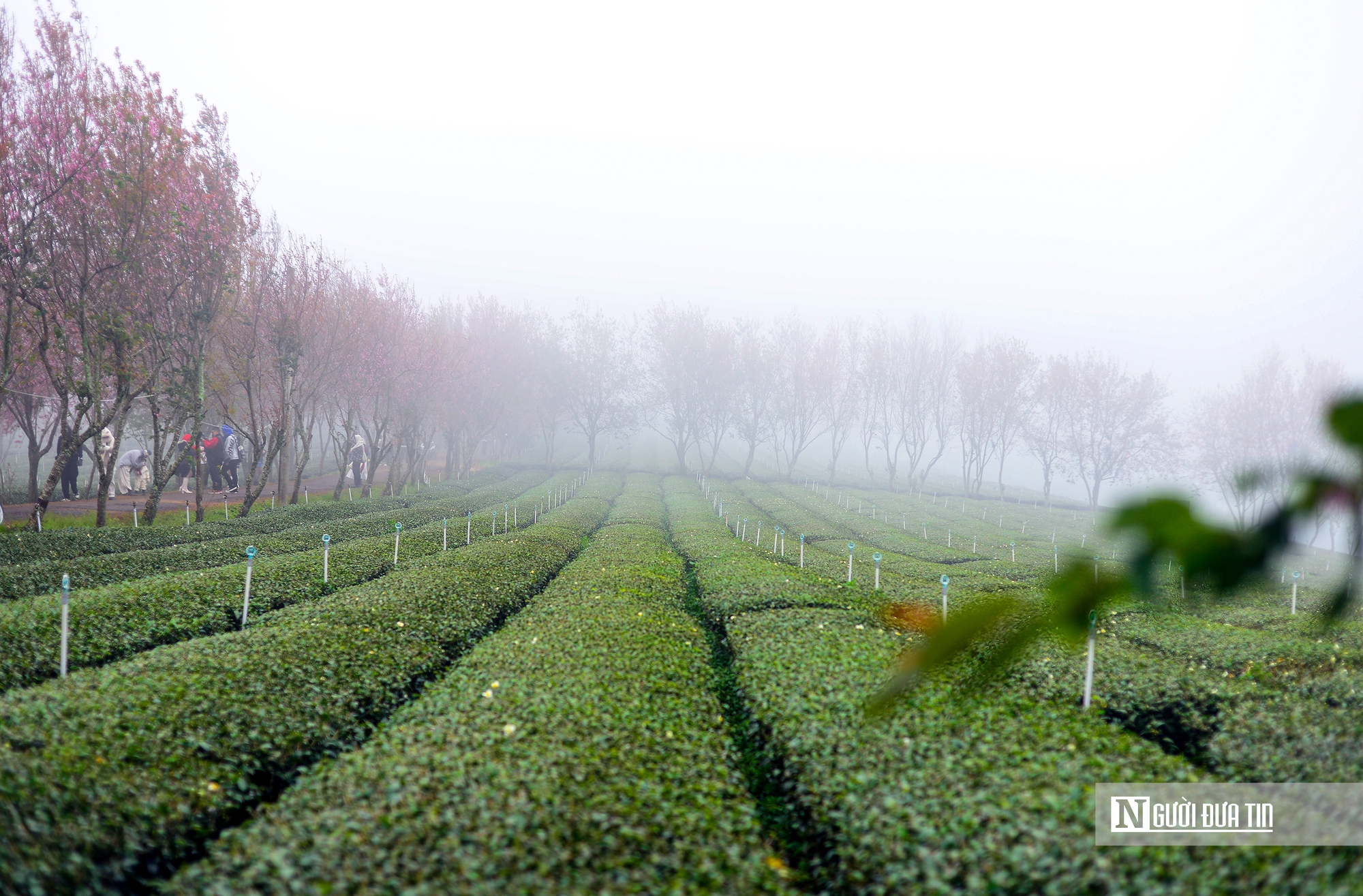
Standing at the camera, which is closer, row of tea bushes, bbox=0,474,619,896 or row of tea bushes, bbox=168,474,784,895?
row of tea bushes, bbox=168,474,784,895

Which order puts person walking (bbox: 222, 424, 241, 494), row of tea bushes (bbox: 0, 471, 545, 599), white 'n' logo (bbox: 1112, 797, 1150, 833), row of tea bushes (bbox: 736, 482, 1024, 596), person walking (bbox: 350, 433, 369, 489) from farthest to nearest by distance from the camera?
1. person walking (bbox: 350, 433, 369, 489)
2. person walking (bbox: 222, 424, 241, 494)
3. row of tea bushes (bbox: 736, 482, 1024, 596)
4. row of tea bushes (bbox: 0, 471, 545, 599)
5. white 'n' logo (bbox: 1112, 797, 1150, 833)

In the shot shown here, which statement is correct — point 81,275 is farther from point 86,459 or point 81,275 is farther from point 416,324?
point 86,459

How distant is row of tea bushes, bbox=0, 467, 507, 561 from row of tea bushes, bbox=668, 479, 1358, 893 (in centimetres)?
1695

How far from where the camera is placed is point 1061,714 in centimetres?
788

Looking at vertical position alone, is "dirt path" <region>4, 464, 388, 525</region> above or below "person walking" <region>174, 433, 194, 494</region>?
below

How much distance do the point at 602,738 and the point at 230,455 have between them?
36700 millimetres

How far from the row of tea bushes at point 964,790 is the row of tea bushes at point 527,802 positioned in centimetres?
74

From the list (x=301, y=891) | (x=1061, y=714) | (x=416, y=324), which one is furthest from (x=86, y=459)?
(x=1061, y=714)

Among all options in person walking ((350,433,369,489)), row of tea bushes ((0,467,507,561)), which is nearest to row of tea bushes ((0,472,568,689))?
row of tea bushes ((0,467,507,561))

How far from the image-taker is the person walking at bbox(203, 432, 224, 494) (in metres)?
34.7

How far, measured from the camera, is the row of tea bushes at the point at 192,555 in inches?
526

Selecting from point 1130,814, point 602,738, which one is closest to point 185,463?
point 602,738

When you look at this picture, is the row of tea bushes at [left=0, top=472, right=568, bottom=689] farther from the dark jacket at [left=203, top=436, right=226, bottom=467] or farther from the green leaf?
the dark jacket at [left=203, top=436, right=226, bottom=467]

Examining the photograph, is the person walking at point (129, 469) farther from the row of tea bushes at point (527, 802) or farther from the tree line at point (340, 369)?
the row of tea bushes at point (527, 802)
